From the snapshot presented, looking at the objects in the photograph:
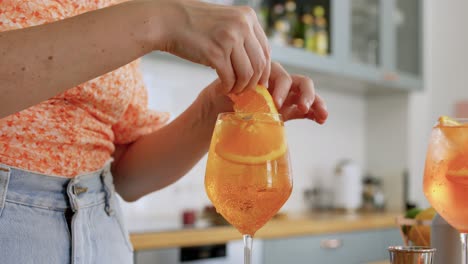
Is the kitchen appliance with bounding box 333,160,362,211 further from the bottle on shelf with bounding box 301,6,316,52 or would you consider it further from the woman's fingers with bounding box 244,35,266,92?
the woman's fingers with bounding box 244,35,266,92

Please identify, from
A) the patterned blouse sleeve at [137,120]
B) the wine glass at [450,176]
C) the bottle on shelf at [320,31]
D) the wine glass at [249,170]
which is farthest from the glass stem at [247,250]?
the bottle on shelf at [320,31]

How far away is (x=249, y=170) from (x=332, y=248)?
6.85 ft

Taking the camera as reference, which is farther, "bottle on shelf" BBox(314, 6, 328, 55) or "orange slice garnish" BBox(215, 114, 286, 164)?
"bottle on shelf" BBox(314, 6, 328, 55)

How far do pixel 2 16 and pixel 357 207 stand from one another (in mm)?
2878

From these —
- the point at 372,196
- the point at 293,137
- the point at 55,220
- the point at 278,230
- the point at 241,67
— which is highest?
the point at 241,67

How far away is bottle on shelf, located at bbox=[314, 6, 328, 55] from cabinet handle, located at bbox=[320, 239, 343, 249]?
3.07ft

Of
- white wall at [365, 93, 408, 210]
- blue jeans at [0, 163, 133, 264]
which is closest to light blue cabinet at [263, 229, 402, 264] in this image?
white wall at [365, 93, 408, 210]

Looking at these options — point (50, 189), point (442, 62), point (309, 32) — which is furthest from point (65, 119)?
point (442, 62)

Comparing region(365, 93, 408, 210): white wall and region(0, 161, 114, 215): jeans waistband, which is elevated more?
region(0, 161, 114, 215): jeans waistband

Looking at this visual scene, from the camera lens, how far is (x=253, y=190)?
67 cm

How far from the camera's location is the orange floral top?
32.9 inches

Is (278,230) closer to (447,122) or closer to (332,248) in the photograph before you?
(332,248)

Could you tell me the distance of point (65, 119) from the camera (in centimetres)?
90

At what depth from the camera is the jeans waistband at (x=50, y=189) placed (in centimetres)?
83
